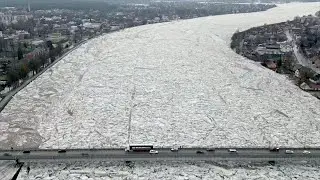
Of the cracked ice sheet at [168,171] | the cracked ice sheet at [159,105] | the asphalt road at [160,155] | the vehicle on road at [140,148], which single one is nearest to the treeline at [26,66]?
the cracked ice sheet at [159,105]

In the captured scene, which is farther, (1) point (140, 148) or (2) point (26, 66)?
(2) point (26, 66)

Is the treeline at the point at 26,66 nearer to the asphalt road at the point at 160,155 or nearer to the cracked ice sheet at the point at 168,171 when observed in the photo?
the asphalt road at the point at 160,155

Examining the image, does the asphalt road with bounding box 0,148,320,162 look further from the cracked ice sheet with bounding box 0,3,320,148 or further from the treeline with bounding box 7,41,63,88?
the treeline with bounding box 7,41,63,88

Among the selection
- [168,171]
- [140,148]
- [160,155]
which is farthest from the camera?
[140,148]

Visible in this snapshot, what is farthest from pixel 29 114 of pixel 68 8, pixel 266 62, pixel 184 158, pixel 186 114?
pixel 68 8

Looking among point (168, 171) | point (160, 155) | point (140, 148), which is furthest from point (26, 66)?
point (168, 171)

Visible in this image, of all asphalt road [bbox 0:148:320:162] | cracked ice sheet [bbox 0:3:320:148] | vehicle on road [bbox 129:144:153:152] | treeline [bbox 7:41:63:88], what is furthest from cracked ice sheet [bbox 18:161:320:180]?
treeline [bbox 7:41:63:88]

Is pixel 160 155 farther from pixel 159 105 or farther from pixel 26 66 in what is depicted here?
pixel 26 66

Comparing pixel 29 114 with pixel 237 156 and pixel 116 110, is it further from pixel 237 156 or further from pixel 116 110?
pixel 237 156
